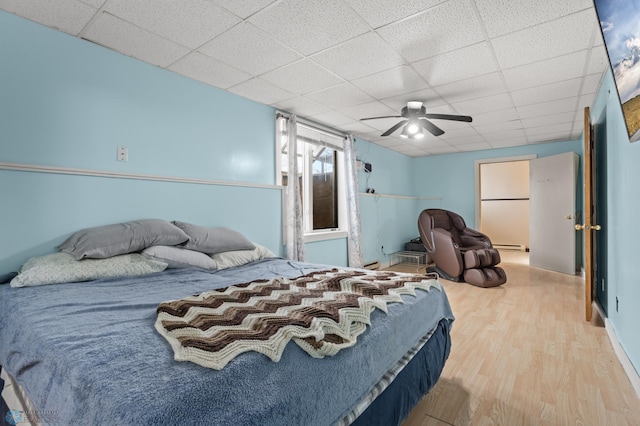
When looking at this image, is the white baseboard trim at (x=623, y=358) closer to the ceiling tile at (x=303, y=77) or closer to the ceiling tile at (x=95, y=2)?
the ceiling tile at (x=303, y=77)

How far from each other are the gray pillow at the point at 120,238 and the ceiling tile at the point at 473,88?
2.82 meters

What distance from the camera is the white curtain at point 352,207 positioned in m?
4.68

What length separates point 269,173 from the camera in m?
3.58

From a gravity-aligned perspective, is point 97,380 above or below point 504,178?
below

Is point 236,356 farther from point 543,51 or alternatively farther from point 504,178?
point 504,178

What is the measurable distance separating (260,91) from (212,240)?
63.9 inches

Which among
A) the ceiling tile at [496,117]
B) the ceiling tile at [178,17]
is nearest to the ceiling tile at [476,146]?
the ceiling tile at [496,117]

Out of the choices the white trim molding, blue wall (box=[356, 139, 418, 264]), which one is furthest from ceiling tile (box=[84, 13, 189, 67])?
blue wall (box=[356, 139, 418, 264])

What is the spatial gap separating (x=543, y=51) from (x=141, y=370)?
3187 millimetres

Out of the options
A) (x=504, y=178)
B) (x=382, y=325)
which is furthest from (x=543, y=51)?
(x=504, y=178)

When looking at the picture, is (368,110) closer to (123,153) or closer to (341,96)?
(341,96)

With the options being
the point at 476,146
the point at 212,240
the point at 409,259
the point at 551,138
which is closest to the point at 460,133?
the point at 476,146

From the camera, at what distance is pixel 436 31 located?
214 cm

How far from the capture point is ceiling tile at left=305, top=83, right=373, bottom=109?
3.14 metres
